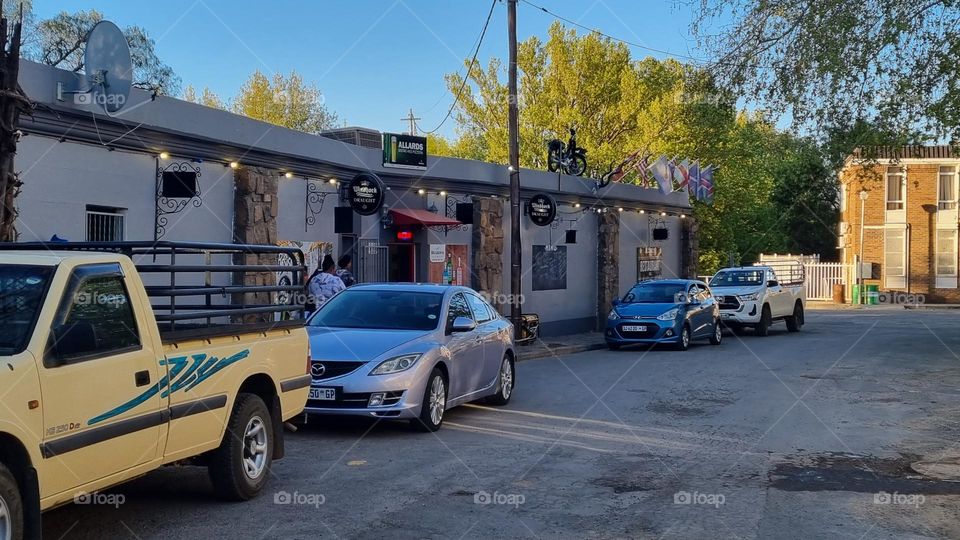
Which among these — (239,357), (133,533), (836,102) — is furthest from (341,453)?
(836,102)

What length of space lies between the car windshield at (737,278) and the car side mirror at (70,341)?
2305 cm

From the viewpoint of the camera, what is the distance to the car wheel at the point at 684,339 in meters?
20.9

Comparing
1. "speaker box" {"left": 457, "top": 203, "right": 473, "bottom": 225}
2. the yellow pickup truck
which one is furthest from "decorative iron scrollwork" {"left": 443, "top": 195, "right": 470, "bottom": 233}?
the yellow pickup truck

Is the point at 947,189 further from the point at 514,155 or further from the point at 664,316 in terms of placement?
the point at 514,155

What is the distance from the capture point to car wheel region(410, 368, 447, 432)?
9831 millimetres

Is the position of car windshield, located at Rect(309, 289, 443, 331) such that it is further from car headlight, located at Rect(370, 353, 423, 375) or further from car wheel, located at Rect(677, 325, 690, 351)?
car wheel, located at Rect(677, 325, 690, 351)

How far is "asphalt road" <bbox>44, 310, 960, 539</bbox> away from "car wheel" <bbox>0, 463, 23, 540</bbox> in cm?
132

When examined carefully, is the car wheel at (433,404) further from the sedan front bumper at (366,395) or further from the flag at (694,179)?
the flag at (694,179)

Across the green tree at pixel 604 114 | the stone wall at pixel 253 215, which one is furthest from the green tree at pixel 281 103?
the stone wall at pixel 253 215

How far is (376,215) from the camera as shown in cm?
1858

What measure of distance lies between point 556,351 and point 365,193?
19.8ft

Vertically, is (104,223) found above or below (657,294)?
above

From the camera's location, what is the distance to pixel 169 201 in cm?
1343

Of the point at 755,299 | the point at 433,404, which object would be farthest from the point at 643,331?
the point at 433,404
